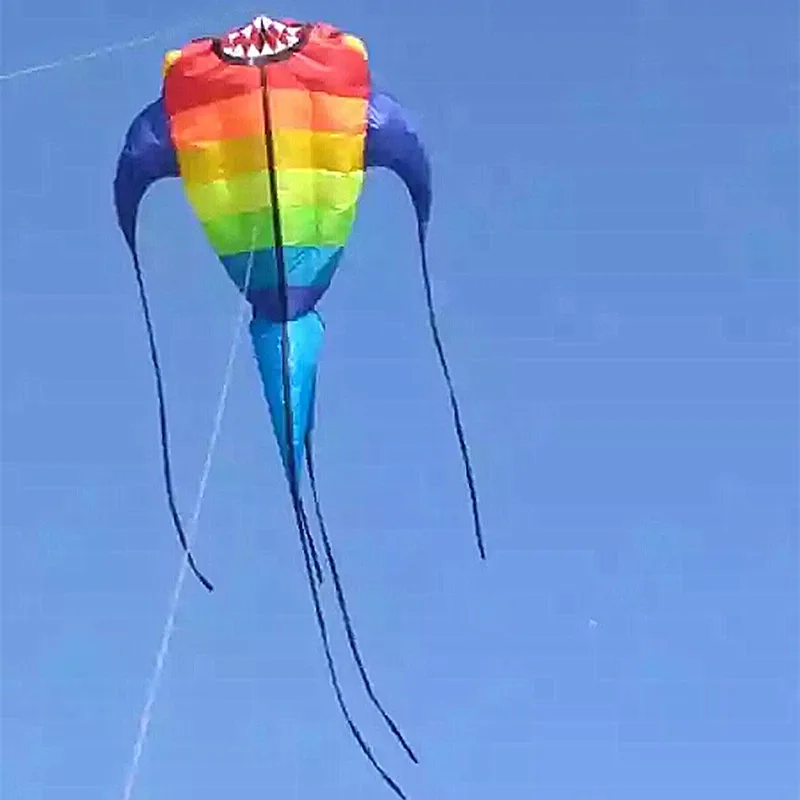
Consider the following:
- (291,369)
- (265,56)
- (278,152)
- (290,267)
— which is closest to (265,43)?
(265,56)

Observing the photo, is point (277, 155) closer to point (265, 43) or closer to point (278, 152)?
point (278, 152)

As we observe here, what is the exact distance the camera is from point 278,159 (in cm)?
954

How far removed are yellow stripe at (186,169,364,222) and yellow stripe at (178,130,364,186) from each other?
36mm

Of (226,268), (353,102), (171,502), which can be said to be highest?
(353,102)

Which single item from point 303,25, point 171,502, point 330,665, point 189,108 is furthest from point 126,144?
point 330,665

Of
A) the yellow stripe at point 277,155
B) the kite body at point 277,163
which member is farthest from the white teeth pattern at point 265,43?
the yellow stripe at point 277,155

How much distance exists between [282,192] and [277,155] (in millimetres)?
197

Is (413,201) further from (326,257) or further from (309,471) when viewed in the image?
(309,471)

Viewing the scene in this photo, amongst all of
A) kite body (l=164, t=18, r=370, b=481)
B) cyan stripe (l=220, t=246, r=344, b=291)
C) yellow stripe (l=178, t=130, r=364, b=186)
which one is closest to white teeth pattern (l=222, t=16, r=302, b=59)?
kite body (l=164, t=18, r=370, b=481)

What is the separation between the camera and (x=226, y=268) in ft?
32.3

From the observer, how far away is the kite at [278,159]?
9.49 meters

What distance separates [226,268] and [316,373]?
2.63 ft

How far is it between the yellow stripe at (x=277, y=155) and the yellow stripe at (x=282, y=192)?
36mm

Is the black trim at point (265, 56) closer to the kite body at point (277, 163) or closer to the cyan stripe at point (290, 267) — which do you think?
the kite body at point (277, 163)
